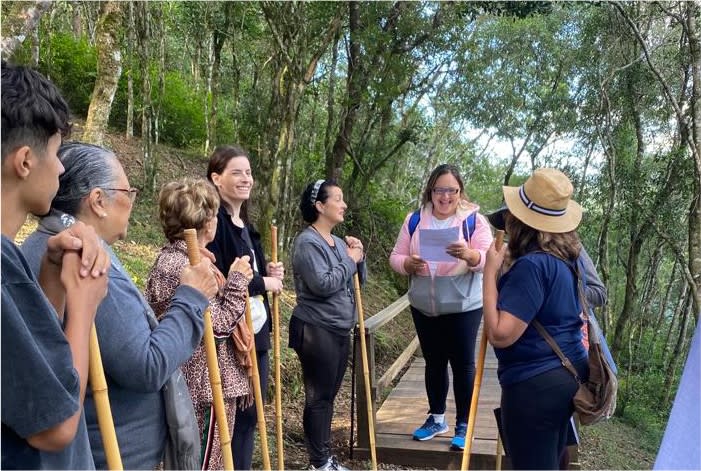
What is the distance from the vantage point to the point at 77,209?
5.52ft

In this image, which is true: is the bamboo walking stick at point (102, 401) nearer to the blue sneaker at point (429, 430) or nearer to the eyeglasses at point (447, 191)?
the eyeglasses at point (447, 191)

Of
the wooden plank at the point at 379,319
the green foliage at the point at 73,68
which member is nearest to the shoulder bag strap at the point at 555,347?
the wooden plank at the point at 379,319

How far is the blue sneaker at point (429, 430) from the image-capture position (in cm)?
425

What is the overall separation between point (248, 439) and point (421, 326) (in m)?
1.37

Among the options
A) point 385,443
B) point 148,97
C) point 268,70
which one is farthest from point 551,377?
point 268,70

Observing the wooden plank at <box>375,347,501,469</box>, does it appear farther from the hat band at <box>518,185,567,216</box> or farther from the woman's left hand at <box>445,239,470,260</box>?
the hat band at <box>518,185,567,216</box>

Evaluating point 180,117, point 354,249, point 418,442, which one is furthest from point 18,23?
point 180,117

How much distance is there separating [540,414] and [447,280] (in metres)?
1.41

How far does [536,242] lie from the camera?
2.42m

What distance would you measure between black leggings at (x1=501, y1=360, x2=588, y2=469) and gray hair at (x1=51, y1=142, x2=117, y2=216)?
5.48 ft

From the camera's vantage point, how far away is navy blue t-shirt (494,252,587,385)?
2.29 m

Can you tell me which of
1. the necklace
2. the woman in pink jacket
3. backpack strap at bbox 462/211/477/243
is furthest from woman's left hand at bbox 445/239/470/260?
the necklace

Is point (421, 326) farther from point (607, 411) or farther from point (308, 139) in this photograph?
point (308, 139)

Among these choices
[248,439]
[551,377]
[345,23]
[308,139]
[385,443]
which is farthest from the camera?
[308,139]
